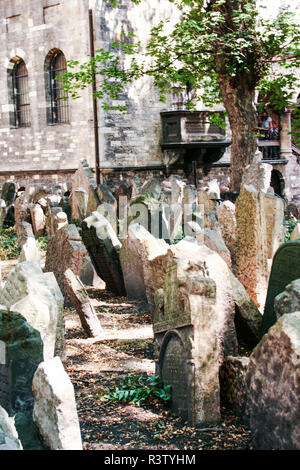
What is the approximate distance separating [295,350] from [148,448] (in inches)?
41.8

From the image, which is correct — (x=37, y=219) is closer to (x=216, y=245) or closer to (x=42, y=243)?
(x=42, y=243)

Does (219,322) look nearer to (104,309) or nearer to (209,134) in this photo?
(104,309)

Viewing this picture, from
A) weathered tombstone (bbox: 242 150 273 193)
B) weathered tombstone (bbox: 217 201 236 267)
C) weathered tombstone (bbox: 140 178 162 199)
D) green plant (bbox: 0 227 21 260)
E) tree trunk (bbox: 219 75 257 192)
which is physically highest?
tree trunk (bbox: 219 75 257 192)

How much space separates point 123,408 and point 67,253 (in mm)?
3671

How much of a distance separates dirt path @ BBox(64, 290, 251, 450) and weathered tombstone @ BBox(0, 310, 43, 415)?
0.47 meters

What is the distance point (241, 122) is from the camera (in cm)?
1286

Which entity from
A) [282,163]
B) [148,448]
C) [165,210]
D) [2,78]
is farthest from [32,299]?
[282,163]

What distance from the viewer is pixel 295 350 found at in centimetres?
284

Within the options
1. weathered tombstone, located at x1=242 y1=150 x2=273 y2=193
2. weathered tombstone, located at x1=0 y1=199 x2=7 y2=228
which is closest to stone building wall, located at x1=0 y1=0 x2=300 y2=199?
weathered tombstone, located at x1=0 y1=199 x2=7 y2=228

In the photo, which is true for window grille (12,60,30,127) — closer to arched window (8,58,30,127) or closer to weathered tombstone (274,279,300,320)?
arched window (8,58,30,127)

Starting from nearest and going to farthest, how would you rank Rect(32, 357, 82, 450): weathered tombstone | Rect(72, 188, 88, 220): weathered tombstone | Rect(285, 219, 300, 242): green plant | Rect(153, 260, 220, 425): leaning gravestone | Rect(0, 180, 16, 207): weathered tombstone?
Rect(32, 357, 82, 450): weathered tombstone < Rect(153, 260, 220, 425): leaning gravestone < Rect(285, 219, 300, 242): green plant < Rect(72, 188, 88, 220): weathered tombstone < Rect(0, 180, 16, 207): weathered tombstone

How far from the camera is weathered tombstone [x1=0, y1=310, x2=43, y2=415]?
3.32 metres

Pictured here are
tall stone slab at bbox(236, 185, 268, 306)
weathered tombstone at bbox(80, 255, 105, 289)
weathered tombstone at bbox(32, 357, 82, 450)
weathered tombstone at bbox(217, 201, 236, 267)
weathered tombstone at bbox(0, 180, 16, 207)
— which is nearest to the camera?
weathered tombstone at bbox(32, 357, 82, 450)
